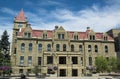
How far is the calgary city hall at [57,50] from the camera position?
58.0 m

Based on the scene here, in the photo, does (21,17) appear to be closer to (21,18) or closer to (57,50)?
(21,18)

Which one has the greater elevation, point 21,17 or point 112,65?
point 21,17

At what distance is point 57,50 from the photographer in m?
61.0

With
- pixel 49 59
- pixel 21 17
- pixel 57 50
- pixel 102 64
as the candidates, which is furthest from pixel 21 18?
pixel 102 64

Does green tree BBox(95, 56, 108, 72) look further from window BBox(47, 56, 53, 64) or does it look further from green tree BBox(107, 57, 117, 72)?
window BBox(47, 56, 53, 64)

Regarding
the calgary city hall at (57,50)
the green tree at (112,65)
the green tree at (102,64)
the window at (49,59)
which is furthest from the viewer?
the window at (49,59)

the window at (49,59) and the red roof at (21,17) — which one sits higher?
the red roof at (21,17)

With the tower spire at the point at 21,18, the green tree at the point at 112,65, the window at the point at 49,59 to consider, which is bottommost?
the green tree at the point at 112,65

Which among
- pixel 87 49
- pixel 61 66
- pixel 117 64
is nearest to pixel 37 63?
pixel 61 66

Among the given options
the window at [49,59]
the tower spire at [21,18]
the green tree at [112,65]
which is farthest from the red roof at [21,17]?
the green tree at [112,65]

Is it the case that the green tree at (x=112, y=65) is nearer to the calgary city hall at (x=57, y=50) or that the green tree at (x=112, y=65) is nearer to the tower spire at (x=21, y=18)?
the calgary city hall at (x=57, y=50)

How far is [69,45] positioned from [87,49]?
18.2 feet

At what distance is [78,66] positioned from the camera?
192 ft

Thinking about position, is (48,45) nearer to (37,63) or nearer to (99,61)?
(37,63)
